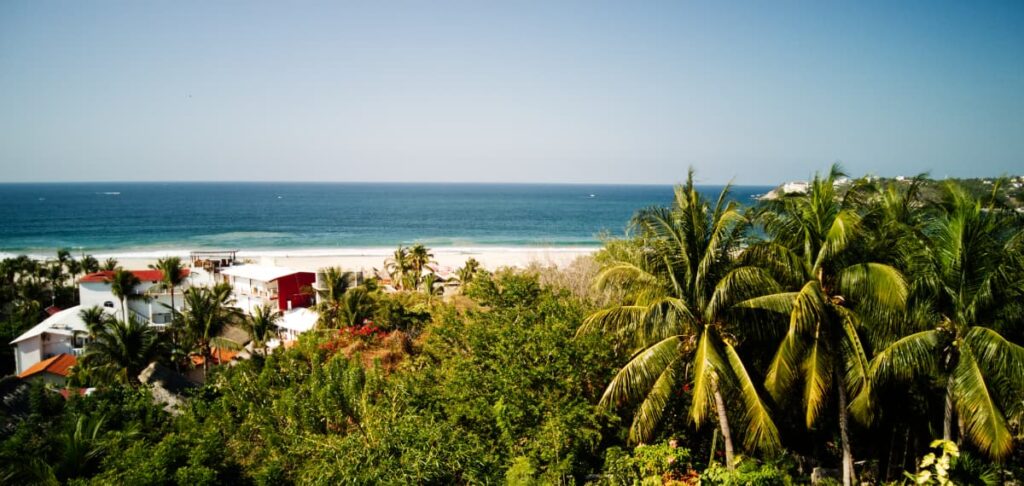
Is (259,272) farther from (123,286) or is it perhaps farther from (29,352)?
(29,352)

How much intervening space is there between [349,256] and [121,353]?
108 feet

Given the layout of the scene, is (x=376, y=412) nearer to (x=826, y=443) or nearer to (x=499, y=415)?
(x=499, y=415)

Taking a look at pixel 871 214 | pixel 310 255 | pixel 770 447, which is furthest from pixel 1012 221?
pixel 310 255

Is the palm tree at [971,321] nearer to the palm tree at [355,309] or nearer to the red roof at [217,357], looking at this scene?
the palm tree at [355,309]

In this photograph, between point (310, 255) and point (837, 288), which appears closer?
point (837, 288)

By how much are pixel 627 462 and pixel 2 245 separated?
79.4 metres

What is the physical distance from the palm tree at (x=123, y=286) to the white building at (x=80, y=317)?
0.42 metres

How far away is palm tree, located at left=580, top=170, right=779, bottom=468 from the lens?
8.84 m

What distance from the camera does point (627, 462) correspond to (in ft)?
27.3

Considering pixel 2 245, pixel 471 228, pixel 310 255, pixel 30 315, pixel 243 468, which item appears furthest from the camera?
pixel 471 228

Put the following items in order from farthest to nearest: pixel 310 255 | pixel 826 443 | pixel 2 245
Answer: pixel 2 245 < pixel 310 255 < pixel 826 443

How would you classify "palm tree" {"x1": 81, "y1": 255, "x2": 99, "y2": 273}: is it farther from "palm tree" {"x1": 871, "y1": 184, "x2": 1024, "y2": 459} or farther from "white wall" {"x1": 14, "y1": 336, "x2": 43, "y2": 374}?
"palm tree" {"x1": 871, "y1": 184, "x2": 1024, "y2": 459}

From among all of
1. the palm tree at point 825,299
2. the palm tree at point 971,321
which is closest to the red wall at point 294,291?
the palm tree at point 825,299

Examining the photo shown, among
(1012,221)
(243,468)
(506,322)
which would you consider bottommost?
(243,468)
